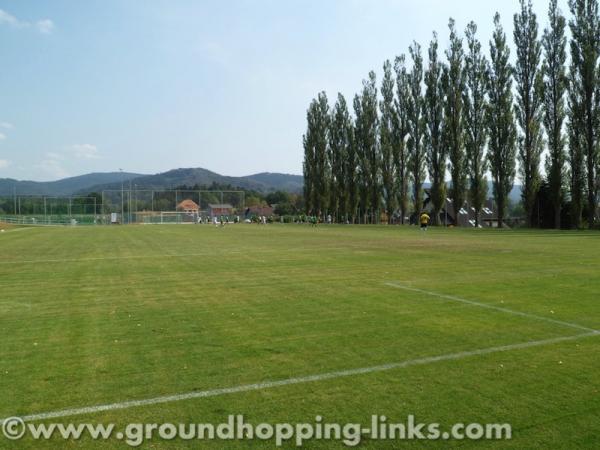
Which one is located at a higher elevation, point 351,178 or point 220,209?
point 351,178

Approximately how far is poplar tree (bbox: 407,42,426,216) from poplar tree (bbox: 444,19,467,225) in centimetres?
442

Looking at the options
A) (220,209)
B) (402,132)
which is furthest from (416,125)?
(220,209)

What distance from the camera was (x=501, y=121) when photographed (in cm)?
4428

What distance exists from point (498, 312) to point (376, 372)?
354cm

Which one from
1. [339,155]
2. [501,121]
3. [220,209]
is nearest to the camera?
[501,121]

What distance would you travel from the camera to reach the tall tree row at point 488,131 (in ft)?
131

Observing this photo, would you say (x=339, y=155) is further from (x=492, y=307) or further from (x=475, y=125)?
(x=492, y=307)

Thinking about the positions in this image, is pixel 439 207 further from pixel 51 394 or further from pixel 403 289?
pixel 51 394

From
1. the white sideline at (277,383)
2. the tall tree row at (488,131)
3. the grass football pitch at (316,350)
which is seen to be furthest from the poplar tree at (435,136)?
the white sideline at (277,383)

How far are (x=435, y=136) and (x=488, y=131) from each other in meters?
6.50

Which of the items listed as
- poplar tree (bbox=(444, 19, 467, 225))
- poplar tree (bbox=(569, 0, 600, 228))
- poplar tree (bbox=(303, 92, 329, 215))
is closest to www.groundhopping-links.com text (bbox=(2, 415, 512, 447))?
poplar tree (bbox=(569, 0, 600, 228))

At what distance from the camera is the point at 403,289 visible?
32.4 feet

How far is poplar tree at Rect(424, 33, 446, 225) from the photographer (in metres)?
50.6

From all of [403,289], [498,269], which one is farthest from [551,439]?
[498,269]
